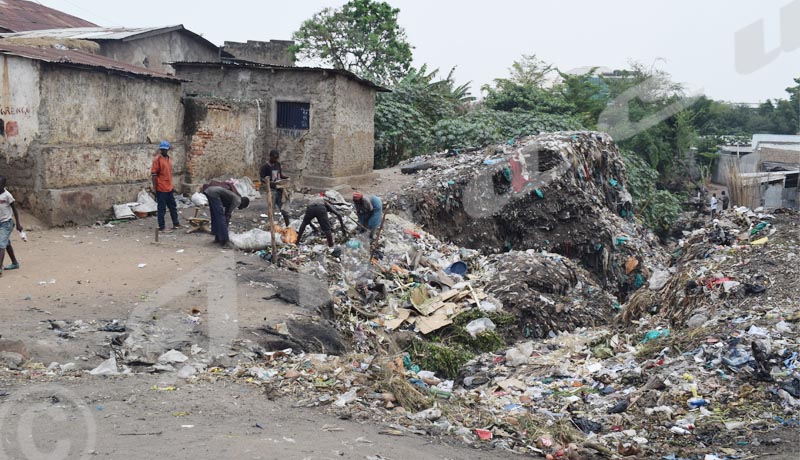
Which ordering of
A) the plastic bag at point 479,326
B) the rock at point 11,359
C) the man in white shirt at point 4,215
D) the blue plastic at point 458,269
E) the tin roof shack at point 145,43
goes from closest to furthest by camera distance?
the rock at point 11,359 → the man in white shirt at point 4,215 → the plastic bag at point 479,326 → the blue plastic at point 458,269 → the tin roof shack at point 145,43

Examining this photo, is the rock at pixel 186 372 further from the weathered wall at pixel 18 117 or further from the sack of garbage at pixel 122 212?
the sack of garbage at pixel 122 212

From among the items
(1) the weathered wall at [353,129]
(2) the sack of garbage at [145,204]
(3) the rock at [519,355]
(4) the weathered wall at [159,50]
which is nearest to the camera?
(3) the rock at [519,355]

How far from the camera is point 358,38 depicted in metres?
25.0

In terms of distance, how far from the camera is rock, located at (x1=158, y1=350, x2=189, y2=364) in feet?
20.6

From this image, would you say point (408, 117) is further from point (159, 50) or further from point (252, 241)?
point (252, 241)

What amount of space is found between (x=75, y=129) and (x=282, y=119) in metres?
4.61

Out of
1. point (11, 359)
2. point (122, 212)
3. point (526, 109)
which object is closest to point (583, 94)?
point (526, 109)

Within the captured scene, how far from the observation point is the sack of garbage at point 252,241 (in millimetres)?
10031

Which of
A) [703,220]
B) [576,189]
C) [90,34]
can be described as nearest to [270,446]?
[576,189]

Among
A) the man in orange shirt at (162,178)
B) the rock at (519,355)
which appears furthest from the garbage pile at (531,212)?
the rock at (519,355)

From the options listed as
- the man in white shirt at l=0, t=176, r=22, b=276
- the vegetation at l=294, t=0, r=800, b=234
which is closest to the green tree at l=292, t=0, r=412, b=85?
the vegetation at l=294, t=0, r=800, b=234

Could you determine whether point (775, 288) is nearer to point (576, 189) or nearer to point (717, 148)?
point (576, 189)

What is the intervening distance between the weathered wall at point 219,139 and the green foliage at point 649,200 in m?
9.86

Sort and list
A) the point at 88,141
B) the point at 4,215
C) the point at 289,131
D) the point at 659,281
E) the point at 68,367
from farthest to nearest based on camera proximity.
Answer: the point at 289,131
the point at 88,141
the point at 659,281
the point at 4,215
the point at 68,367
